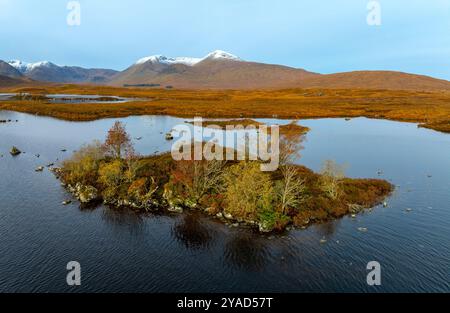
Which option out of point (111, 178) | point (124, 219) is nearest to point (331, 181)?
point (124, 219)

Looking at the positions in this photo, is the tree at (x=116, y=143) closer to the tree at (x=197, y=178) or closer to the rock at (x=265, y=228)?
the tree at (x=197, y=178)

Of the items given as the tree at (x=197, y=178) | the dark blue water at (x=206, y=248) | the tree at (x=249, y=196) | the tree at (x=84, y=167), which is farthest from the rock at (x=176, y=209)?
the tree at (x=84, y=167)

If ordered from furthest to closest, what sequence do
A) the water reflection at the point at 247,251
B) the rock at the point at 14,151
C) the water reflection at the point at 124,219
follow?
the rock at the point at 14,151 → the water reflection at the point at 124,219 → the water reflection at the point at 247,251

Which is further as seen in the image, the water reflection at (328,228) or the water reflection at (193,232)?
the water reflection at (328,228)
